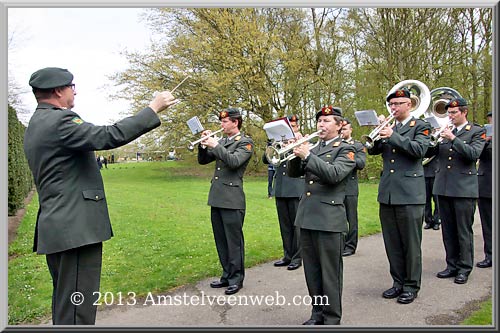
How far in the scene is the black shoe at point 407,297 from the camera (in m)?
4.79

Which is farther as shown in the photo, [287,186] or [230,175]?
[287,186]

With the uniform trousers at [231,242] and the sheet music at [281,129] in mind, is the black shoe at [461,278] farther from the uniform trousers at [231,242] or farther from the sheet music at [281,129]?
the sheet music at [281,129]

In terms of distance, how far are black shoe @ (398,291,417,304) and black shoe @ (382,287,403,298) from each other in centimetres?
11

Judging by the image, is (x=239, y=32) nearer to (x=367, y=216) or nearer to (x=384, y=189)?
(x=367, y=216)

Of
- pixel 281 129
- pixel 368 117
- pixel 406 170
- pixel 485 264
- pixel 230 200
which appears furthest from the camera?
pixel 485 264

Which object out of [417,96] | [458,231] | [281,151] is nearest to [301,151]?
[281,151]

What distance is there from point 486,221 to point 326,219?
12.6 ft

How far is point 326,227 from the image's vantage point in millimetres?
3994

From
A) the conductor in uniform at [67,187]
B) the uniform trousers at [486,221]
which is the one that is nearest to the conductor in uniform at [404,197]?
the uniform trousers at [486,221]

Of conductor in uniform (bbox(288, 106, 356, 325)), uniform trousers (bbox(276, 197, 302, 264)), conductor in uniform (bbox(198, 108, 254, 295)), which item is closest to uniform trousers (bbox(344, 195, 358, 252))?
uniform trousers (bbox(276, 197, 302, 264))

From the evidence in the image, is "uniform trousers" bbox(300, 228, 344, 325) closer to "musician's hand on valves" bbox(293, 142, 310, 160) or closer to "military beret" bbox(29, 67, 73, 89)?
"musician's hand on valves" bbox(293, 142, 310, 160)

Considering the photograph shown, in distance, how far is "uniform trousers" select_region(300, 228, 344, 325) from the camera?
13.3 feet

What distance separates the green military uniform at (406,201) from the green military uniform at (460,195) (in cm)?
92

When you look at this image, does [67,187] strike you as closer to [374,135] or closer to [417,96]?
[374,135]
